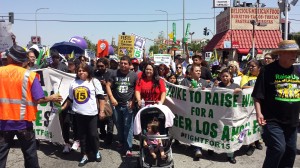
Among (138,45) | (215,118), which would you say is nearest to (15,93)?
(215,118)

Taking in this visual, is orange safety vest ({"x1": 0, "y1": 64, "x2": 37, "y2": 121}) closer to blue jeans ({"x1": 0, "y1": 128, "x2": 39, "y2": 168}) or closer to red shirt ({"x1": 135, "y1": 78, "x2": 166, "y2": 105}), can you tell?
blue jeans ({"x1": 0, "y1": 128, "x2": 39, "y2": 168})

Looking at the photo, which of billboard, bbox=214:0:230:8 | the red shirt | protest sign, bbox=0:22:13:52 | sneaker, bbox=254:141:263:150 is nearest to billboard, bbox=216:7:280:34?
billboard, bbox=214:0:230:8

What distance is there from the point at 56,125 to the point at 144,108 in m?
1.99

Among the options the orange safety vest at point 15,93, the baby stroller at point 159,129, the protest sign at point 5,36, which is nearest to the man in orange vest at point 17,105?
the orange safety vest at point 15,93

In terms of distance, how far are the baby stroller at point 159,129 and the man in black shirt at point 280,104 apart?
1546 mm

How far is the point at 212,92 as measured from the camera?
588cm

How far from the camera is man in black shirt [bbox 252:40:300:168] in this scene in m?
4.04

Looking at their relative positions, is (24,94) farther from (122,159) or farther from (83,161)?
(122,159)

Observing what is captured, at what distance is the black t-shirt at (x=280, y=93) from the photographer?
4.08 m

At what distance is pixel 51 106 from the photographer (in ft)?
21.5

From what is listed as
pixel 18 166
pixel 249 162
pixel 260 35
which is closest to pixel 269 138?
pixel 249 162

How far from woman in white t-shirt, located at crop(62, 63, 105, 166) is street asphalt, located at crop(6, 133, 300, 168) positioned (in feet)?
0.99

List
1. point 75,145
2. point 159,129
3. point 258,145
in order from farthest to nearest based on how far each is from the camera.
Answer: point 258,145, point 75,145, point 159,129

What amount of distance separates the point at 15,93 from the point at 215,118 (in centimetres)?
333
